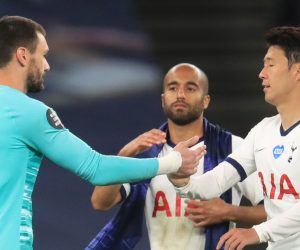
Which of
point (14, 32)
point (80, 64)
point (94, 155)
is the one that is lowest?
point (94, 155)

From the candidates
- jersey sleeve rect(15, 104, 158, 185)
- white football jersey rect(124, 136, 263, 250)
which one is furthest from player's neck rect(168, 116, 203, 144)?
jersey sleeve rect(15, 104, 158, 185)

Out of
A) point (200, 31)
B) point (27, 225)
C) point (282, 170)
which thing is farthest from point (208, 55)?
point (27, 225)

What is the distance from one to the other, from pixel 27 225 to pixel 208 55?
5.24m

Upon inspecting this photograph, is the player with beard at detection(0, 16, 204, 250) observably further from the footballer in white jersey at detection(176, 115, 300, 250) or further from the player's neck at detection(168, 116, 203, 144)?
the player's neck at detection(168, 116, 203, 144)

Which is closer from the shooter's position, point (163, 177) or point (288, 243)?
point (288, 243)

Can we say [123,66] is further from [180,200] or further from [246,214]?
[246,214]

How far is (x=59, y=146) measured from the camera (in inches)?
143

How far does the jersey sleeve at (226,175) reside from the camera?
4293mm

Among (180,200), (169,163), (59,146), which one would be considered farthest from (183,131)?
(59,146)

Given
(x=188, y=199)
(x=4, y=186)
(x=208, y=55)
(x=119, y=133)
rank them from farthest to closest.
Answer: (x=208, y=55) < (x=119, y=133) < (x=188, y=199) < (x=4, y=186)

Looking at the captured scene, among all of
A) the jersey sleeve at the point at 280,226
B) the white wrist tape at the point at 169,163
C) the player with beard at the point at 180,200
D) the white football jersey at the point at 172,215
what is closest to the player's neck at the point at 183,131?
the player with beard at the point at 180,200

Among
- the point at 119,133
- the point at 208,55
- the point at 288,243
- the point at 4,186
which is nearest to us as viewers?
the point at 4,186

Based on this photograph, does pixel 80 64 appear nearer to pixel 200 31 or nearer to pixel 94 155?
pixel 200 31

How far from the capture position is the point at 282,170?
4074mm
